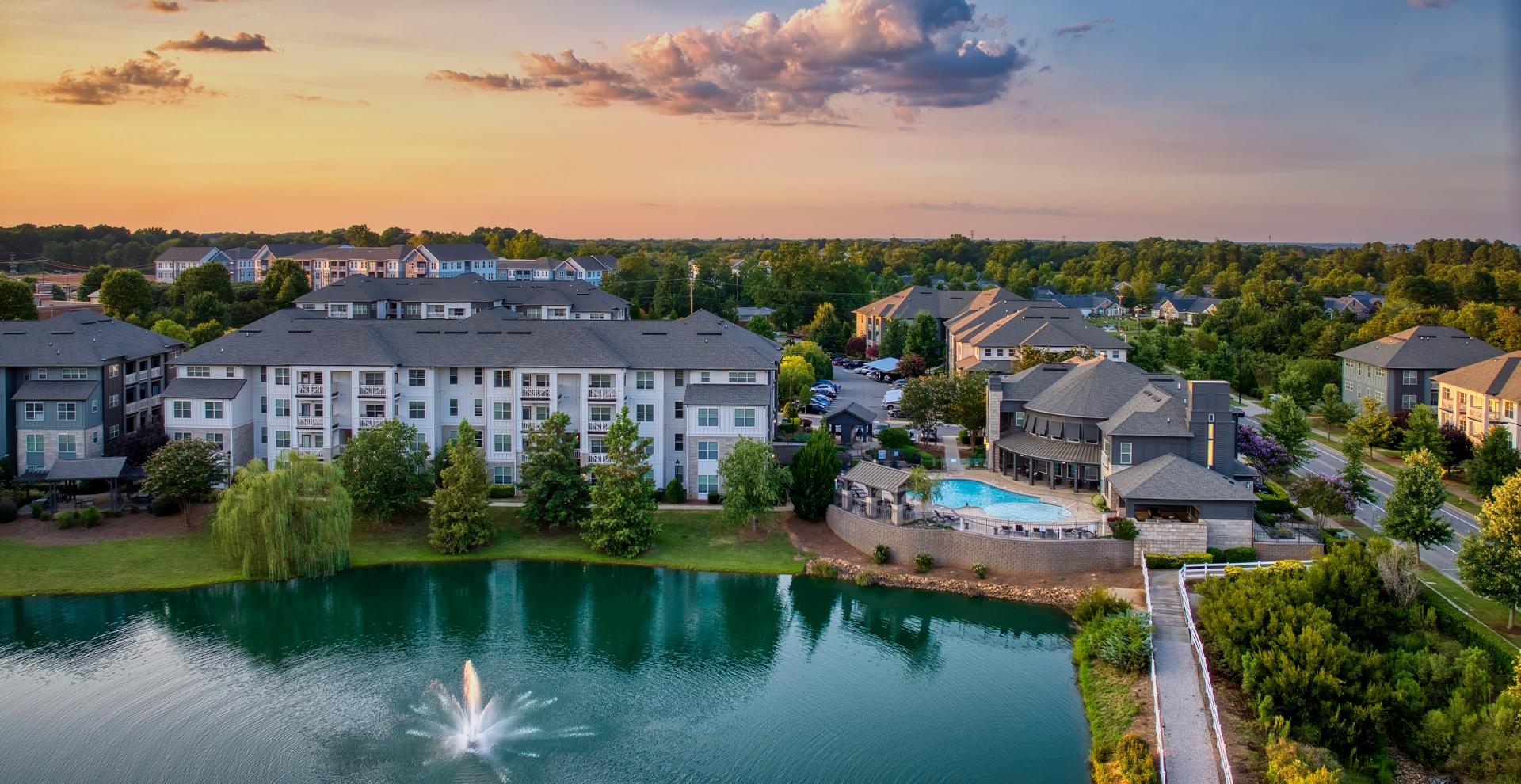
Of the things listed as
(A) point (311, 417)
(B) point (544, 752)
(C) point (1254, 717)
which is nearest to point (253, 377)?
(A) point (311, 417)

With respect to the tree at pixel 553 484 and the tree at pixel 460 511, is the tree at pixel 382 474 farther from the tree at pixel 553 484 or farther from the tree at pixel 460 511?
the tree at pixel 553 484

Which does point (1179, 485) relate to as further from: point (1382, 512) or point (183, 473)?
point (183, 473)

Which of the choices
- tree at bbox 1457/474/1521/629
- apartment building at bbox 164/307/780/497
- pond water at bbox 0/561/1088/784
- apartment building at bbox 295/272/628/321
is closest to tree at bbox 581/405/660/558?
pond water at bbox 0/561/1088/784

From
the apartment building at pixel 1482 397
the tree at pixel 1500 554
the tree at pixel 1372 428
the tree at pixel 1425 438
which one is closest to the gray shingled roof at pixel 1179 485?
the tree at pixel 1500 554

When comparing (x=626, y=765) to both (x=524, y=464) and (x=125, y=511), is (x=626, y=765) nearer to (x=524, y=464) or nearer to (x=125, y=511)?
(x=524, y=464)

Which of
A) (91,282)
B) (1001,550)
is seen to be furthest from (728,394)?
(91,282)

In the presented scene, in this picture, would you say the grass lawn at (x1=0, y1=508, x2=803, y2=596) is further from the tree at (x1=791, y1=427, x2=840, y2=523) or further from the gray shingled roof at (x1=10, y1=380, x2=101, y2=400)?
the gray shingled roof at (x1=10, y1=380, x2=101, y2=400)
